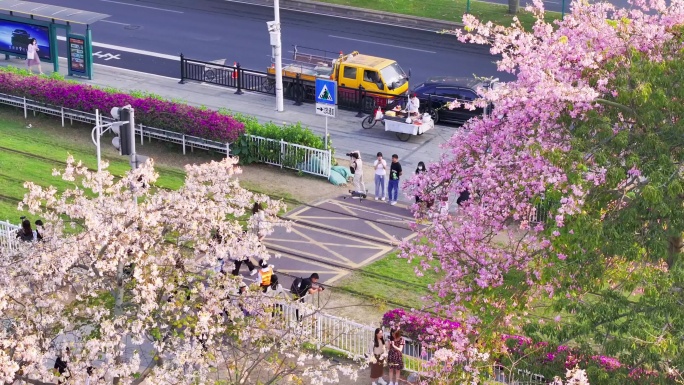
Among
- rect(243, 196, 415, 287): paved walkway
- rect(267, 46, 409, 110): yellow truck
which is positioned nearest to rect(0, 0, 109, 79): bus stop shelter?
rect(267, 46, 409, 110): yellow truck

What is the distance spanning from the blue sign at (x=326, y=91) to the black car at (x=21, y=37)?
1353cm

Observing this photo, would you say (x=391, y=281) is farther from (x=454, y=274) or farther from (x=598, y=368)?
(x=598, y=368)

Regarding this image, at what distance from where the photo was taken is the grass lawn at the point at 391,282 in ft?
79.7

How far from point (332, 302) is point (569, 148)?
904cm

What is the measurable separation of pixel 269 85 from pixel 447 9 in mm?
12348

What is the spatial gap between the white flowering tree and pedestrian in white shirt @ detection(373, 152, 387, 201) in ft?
40.5

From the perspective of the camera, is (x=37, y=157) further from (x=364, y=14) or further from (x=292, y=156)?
(x=364, y=14)

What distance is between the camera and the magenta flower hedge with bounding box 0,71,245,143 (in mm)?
31828

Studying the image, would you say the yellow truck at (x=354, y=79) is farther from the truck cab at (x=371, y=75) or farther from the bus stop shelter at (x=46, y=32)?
the bus stop shelter at (x=46, y=32)

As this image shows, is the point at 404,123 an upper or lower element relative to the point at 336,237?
upper

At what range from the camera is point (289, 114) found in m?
36.5

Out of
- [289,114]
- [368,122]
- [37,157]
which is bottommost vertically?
[37,157]

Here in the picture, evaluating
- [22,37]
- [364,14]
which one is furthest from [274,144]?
[364,14]

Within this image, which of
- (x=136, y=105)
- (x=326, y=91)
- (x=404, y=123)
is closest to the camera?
(x=326, y=91)
